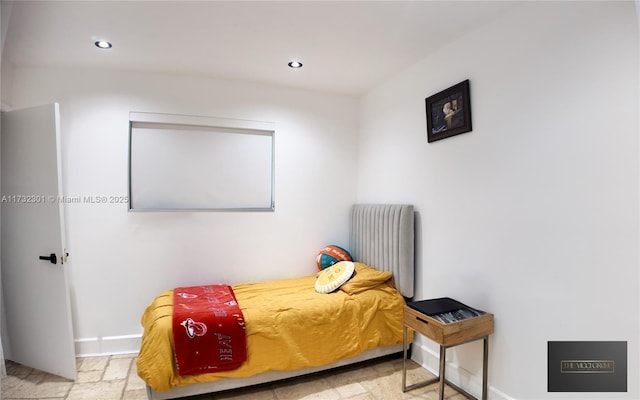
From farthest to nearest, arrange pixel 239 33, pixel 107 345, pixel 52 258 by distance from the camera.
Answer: pixel 107 345 < pixel 52 258 < pixel 239 33

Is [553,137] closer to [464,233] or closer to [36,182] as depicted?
[464,233]

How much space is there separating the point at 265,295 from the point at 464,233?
1.67 meters

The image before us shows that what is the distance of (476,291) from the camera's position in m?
2.12

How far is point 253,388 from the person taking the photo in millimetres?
2262

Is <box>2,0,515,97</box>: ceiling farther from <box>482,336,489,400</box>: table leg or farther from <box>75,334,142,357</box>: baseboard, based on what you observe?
<box>75,334,142,357</box>: baseboard

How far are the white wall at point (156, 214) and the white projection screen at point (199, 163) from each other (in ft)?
0.28

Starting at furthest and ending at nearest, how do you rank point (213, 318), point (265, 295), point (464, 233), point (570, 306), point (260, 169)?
point (260, 169), point (265, 295), point (464, 233), point (213, 318), point (570, 306)

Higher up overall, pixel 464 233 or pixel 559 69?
pixel 559 69

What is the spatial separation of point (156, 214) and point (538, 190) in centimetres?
303

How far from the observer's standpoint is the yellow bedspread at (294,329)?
1.95m

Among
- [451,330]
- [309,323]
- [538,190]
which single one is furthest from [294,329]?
[538,190]

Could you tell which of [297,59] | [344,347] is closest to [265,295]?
[344,347]

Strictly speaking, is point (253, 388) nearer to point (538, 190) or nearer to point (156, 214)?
point (156, 214)

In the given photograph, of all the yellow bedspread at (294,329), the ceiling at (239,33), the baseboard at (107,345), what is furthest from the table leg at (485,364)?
the baseboard at (107,345)
